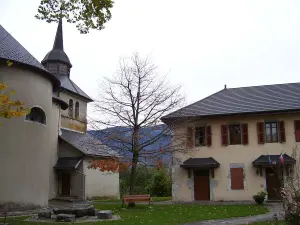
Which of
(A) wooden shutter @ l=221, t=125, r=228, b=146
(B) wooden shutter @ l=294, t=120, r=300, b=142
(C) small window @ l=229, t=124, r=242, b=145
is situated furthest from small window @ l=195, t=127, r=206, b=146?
(B) wooden shutter @ l=294, t=120, r=300, b=142

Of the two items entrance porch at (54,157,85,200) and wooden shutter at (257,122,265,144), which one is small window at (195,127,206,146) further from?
entrance porch at (54,157,85,200)

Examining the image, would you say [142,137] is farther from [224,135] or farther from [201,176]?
[224,135]

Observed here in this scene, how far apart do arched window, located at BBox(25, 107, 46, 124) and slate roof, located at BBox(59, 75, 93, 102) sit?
515 inches

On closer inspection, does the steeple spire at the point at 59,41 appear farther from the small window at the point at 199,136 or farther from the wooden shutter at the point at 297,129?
the wooden shutter at the point at 297,129

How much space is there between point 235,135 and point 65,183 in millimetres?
13590

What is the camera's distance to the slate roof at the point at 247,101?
23.1 metres

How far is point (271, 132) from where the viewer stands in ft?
76.4

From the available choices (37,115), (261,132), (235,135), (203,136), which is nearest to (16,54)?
(37,115)

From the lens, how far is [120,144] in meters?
19.0

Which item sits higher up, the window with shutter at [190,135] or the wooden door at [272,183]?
the window with shutter at [190,135]

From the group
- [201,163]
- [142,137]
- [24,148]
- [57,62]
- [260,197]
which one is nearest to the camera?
[24,148]

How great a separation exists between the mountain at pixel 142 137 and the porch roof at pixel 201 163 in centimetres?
438

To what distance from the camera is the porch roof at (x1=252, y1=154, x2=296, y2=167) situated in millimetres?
21583

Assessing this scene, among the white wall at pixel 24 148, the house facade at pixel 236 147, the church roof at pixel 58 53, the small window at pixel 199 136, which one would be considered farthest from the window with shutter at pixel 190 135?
the church roof at pixel 58 53
